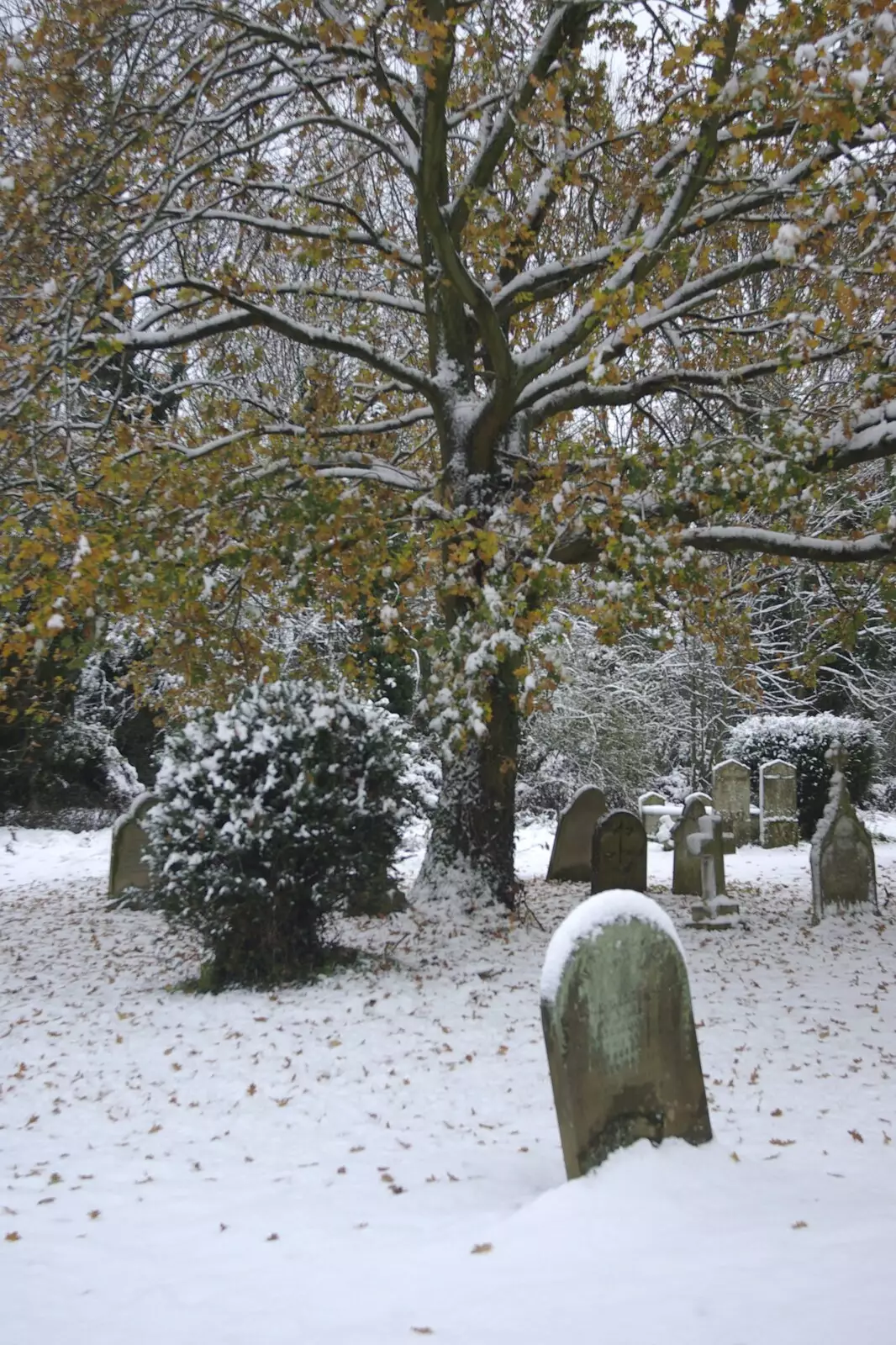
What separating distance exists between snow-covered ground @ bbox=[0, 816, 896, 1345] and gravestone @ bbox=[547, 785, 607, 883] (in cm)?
351

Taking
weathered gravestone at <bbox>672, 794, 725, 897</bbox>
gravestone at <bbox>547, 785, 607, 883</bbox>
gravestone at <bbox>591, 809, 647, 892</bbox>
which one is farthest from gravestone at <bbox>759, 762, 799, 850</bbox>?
gravestone at <bbox>591, 809, 647, 892</bbox>

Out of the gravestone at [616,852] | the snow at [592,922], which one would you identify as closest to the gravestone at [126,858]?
the gravestone at [616,852]

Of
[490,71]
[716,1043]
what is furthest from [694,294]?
[716,1043]

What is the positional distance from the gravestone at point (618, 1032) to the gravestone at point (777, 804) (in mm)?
12887

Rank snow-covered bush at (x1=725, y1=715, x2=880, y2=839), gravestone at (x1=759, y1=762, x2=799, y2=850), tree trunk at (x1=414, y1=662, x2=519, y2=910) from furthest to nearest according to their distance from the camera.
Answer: snow-covered bush at (x1=725, y1=715, x2=880, y2=839) → gravestone at (x1=759, y1=762, x2=799, y2=850) → tree trunk at (x1=414, y1=662, x2=519, y2=910)

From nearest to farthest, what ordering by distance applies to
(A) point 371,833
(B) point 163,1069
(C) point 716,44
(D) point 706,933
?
(B) point 163,1069 → (C) point 716,44 → (A) point 371,833 → (D) point 706,933

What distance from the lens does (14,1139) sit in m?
5.00

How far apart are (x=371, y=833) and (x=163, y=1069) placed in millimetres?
2094

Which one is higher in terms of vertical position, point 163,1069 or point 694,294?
point 694,294

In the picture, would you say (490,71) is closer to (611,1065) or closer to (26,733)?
(611,1065)

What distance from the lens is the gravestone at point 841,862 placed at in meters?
9.64

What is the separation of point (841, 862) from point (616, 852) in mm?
2041

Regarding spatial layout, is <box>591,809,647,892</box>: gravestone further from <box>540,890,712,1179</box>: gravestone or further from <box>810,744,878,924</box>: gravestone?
<box>540,890,712,1179</box>: gravestone

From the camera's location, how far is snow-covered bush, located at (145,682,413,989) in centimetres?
694
